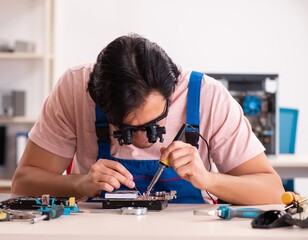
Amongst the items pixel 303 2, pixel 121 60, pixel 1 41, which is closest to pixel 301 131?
pixel 303 2

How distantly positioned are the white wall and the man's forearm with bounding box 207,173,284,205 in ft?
12.0

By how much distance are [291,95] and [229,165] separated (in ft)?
12.0

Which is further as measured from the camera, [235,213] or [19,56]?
[19,56]

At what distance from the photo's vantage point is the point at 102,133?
7.27 ft

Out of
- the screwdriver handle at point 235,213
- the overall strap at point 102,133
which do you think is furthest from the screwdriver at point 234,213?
the overall strap at point 102,133

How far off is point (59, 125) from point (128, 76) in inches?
21.4

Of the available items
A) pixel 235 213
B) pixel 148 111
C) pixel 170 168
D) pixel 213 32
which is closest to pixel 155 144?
pixel 170 168

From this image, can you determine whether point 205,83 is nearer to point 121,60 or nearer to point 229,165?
point 229,165

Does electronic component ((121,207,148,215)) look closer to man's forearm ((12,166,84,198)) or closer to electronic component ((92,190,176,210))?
electronic component ((92,190,176,210))

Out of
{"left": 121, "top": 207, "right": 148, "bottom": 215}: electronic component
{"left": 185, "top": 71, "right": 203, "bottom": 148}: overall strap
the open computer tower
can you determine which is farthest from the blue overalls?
the open computer tower

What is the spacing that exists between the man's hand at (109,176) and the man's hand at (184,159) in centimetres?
11

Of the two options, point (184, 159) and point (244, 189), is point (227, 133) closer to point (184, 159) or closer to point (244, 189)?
point (244, 189)

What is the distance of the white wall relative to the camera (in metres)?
Result: 5.74

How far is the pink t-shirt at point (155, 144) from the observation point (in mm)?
2199
